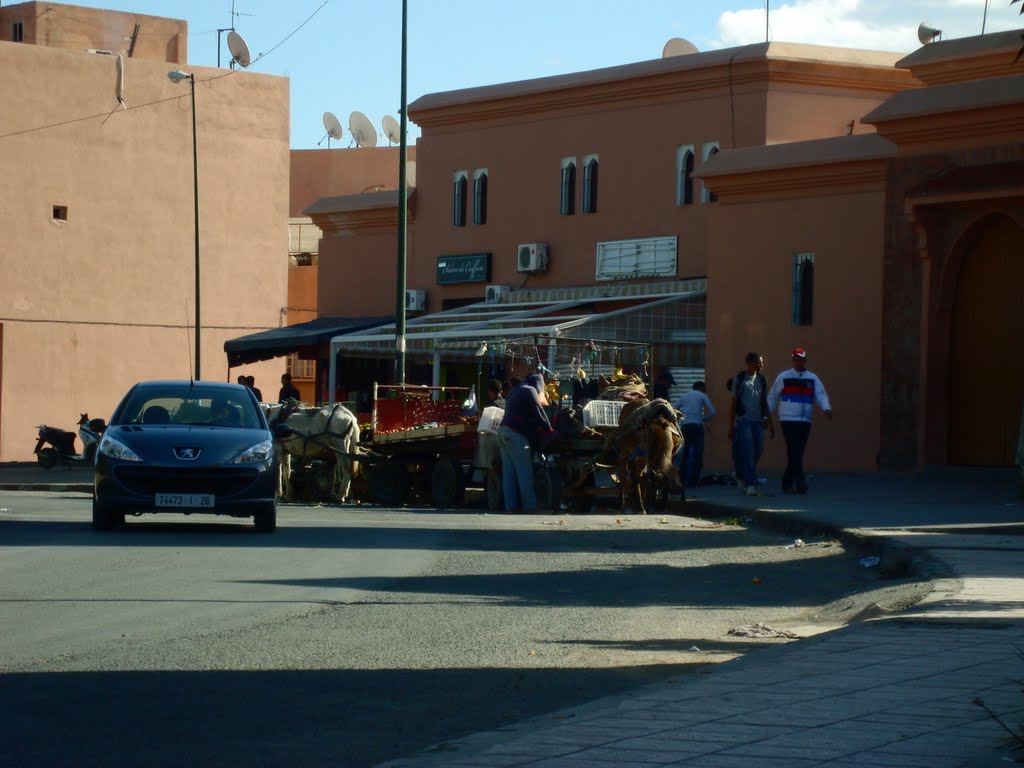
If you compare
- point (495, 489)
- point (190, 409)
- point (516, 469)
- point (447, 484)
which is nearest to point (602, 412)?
point (516, 469)

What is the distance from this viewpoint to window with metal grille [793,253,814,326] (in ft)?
90.8

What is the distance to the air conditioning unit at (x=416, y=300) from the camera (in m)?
39.0

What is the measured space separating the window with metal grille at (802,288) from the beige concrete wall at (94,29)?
2917cm

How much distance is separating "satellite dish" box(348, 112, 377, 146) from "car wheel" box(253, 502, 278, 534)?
147 ft

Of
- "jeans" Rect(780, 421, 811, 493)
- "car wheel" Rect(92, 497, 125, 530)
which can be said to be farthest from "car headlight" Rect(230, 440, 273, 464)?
"jeans" Rect(780, 421, 811, 493)

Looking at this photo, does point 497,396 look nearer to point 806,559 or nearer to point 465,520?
point 465,520

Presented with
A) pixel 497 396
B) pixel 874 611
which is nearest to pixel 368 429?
pixel 497 396

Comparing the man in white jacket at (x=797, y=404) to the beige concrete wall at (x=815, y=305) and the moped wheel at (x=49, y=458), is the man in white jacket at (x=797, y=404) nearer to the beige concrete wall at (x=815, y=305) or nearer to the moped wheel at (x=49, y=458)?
the beige concrete wall at (x=815, y=305)

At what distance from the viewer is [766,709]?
6582mm

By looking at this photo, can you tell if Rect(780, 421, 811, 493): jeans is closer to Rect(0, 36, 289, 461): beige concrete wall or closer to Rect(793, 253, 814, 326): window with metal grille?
Rect(793, 253, 814, 326): window with metal grille

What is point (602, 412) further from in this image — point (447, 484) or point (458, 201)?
point (458, 201)

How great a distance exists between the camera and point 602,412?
2161 centimetres

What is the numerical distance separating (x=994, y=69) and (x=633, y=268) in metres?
9.66

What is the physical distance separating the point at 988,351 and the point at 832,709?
745 inches
